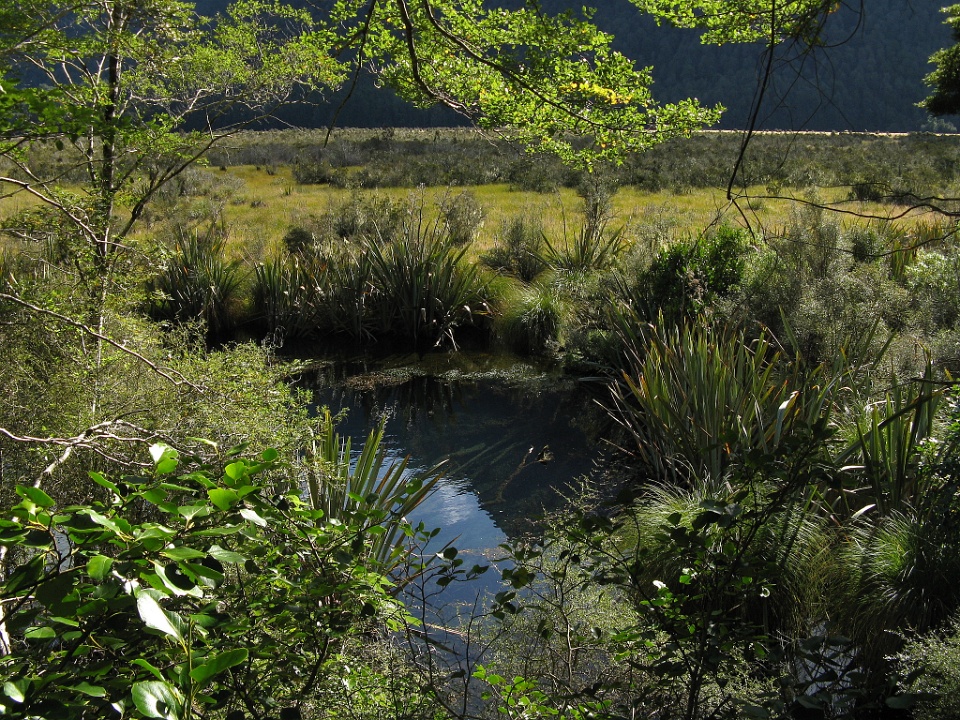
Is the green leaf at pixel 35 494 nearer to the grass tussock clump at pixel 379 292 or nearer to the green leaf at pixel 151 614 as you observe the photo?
the green leaf at pixel 151 614

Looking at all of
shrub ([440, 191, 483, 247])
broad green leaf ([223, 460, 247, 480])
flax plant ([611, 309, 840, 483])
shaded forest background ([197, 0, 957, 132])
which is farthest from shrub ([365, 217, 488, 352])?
shaded forest background ([197, 0, 957, 132])

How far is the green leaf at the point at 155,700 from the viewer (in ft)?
3.41

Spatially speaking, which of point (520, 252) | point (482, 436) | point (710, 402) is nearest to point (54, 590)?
point (710, 402)

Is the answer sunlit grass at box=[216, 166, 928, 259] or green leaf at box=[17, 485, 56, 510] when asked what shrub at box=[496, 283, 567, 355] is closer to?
sunlit grass at box=[216, 166, 928, 259]

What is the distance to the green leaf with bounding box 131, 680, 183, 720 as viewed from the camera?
104 centimetres

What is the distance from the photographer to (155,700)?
1.07 m

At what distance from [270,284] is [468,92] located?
24.9ft

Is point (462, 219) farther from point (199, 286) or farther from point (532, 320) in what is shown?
point (199, 286)

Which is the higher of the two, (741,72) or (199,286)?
(741,72)

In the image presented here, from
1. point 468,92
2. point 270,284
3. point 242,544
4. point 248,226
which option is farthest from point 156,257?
point 248,226

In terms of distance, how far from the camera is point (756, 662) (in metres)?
3.62

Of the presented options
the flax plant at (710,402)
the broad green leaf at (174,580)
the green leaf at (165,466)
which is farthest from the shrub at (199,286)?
the broad green leaf at (174,580)

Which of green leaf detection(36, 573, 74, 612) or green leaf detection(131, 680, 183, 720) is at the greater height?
green leaf detection(36, 573, 74, 612)

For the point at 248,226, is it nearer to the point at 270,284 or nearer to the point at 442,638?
the point at 270,284
